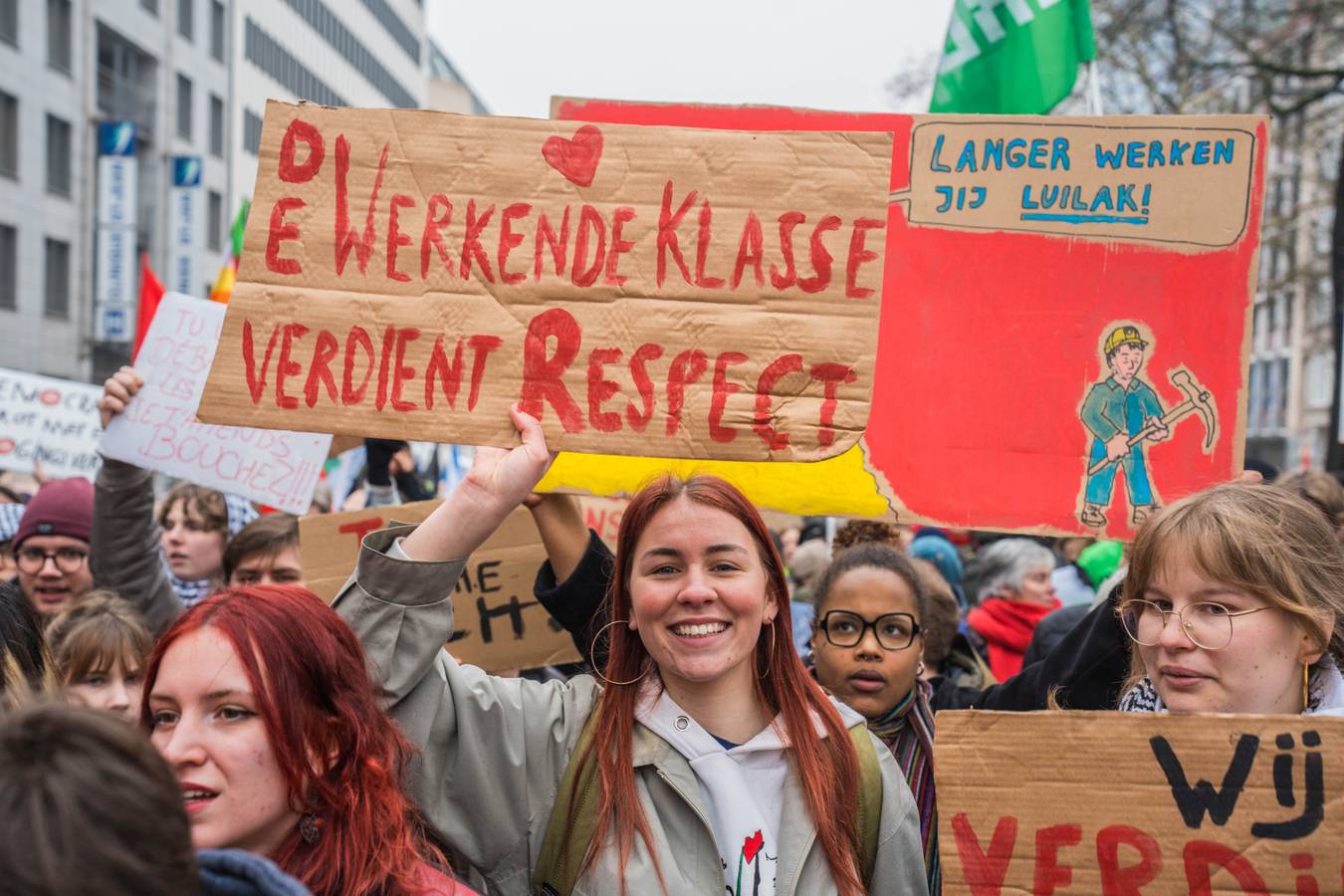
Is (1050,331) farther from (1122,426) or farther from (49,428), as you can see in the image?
(49,428)

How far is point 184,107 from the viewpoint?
1455 inches

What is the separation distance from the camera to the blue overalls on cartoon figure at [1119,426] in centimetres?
306

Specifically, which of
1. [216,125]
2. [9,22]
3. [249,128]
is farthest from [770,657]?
[249,128]

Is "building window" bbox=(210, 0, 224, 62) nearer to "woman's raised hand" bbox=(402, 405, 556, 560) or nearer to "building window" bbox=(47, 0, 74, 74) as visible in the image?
"building window" bbox=(47, 0, 74, 74)

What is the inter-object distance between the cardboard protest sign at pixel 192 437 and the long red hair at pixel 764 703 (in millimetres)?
1442

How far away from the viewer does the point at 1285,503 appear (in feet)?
7.77

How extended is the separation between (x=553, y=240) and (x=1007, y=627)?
3.92 metres

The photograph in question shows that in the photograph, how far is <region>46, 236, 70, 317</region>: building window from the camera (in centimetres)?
2833

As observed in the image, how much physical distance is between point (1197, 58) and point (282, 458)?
17.0m

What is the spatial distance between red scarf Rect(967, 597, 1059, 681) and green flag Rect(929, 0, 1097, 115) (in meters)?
2.08

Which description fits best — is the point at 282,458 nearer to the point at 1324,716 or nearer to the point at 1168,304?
the point at 1168,304

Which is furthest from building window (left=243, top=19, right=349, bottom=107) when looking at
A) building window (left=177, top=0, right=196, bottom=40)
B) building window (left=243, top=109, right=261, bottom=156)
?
building window (left=177, top=0, right=196, bottom=40)

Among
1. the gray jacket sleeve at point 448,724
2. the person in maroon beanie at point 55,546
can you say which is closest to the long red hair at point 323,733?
the gray jacket sleeve at point 448,724

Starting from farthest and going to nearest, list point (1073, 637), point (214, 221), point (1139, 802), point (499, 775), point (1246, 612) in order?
1. point (214, 221)
2. point (1073, 637)
3. point (499, 775)
4. point (1246, 612)
5. point (1139, 802)
